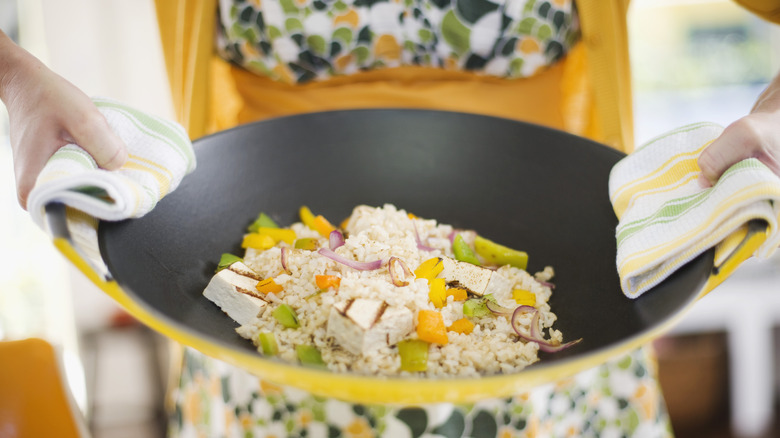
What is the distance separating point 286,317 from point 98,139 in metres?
0.25

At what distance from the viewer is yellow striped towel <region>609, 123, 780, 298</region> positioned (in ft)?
1.71

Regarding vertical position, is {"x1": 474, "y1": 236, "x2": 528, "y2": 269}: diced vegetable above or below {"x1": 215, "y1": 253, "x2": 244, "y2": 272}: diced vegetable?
above

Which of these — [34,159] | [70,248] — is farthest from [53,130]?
[70,248]

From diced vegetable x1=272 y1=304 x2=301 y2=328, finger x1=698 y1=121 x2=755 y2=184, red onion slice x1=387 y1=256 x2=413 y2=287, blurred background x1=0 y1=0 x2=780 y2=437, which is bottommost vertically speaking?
blurred background x1=0 y1=0 x2=780 y2=437

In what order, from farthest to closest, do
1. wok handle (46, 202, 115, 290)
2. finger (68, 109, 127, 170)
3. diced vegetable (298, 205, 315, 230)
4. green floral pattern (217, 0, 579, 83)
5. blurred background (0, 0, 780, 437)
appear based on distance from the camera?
blurred background (0, 0, 780, 437), green floral pattern (217, 0, 579, 83), diced vegetable (298, 205, 315, 230), finger (68, 109, 127, 170), wok handle (46, 202, 115, 290)

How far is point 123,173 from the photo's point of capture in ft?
1.99

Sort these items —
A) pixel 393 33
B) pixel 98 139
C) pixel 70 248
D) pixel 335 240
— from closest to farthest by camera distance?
pixel 70 248 → pixel 98 139 → pixel 335 240 → pixel 393 33

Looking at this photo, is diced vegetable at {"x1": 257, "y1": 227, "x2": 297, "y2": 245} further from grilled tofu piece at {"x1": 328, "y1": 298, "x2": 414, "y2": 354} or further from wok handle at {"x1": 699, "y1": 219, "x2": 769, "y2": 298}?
wok handle at {"x1": 699, "y1": 219, "x2": 769, "y2": 298}

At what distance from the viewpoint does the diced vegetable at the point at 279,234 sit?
73 centimetres

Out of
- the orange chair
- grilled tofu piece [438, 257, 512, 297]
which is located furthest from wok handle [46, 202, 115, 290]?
the orange chair

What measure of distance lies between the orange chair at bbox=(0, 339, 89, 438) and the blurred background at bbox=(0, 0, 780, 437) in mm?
893

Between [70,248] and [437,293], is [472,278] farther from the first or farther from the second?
[70,248]

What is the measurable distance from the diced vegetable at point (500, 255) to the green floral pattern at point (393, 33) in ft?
1.16

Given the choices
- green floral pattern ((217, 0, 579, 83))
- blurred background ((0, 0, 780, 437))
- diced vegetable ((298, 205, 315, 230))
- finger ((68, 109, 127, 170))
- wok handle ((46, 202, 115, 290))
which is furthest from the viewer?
blurred background ((0, 0, 780, 437))
